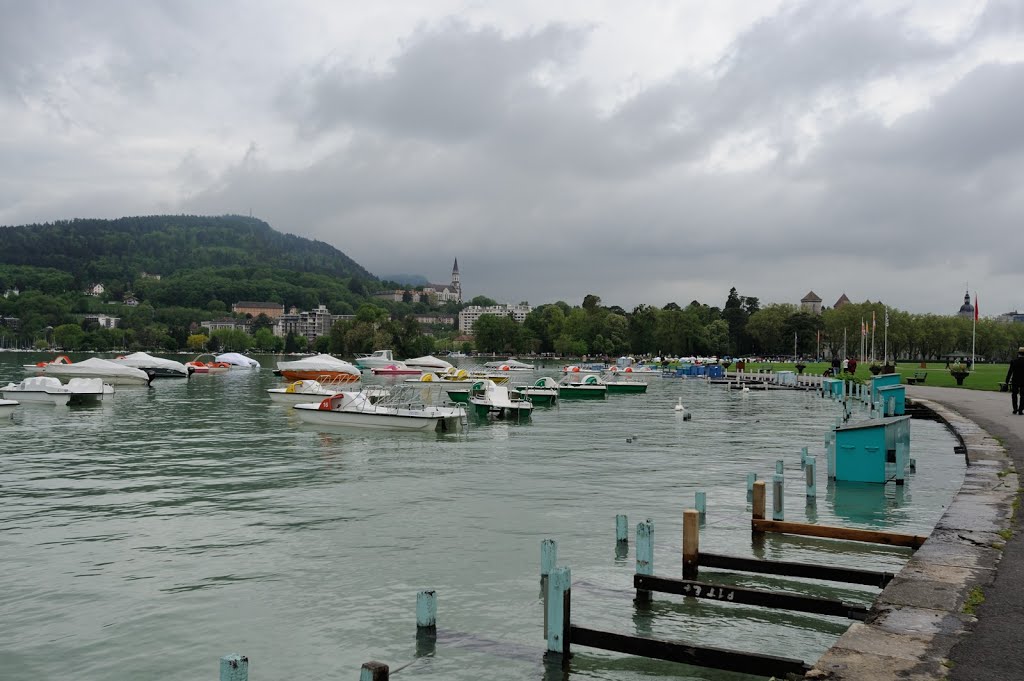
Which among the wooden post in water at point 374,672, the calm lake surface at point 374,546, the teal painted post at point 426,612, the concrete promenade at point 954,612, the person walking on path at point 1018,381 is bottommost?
the calm lake surface at point 374,546

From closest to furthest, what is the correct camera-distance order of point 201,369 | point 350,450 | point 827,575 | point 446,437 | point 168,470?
1. point 827,575
2. point 168,470
3. point 350,450
4. point 446,437
5. point 201,369

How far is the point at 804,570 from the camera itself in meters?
13.4

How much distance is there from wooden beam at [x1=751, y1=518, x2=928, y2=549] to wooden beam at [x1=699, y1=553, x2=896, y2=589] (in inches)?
73.1

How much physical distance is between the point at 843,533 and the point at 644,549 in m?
4.73

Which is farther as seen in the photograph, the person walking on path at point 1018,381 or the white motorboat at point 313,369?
the white motorboat at point 313,369

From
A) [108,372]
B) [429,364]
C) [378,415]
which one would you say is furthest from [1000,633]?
[429,364]

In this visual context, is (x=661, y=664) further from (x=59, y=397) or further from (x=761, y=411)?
(x=59, y=397)

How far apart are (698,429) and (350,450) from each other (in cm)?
2043

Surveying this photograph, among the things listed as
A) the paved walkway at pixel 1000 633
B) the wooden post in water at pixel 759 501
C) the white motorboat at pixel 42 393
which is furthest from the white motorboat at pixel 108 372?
the paved walkway at pixel 1000 633

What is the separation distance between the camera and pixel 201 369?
13312cm

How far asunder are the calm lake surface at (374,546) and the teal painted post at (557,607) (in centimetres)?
42

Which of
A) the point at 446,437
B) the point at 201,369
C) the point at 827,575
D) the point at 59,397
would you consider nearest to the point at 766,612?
the point at 827,575

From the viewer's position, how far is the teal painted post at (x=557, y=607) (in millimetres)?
10594

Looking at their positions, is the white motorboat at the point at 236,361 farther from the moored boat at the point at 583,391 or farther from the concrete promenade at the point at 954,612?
the concrete promenade at the point at 954,612
